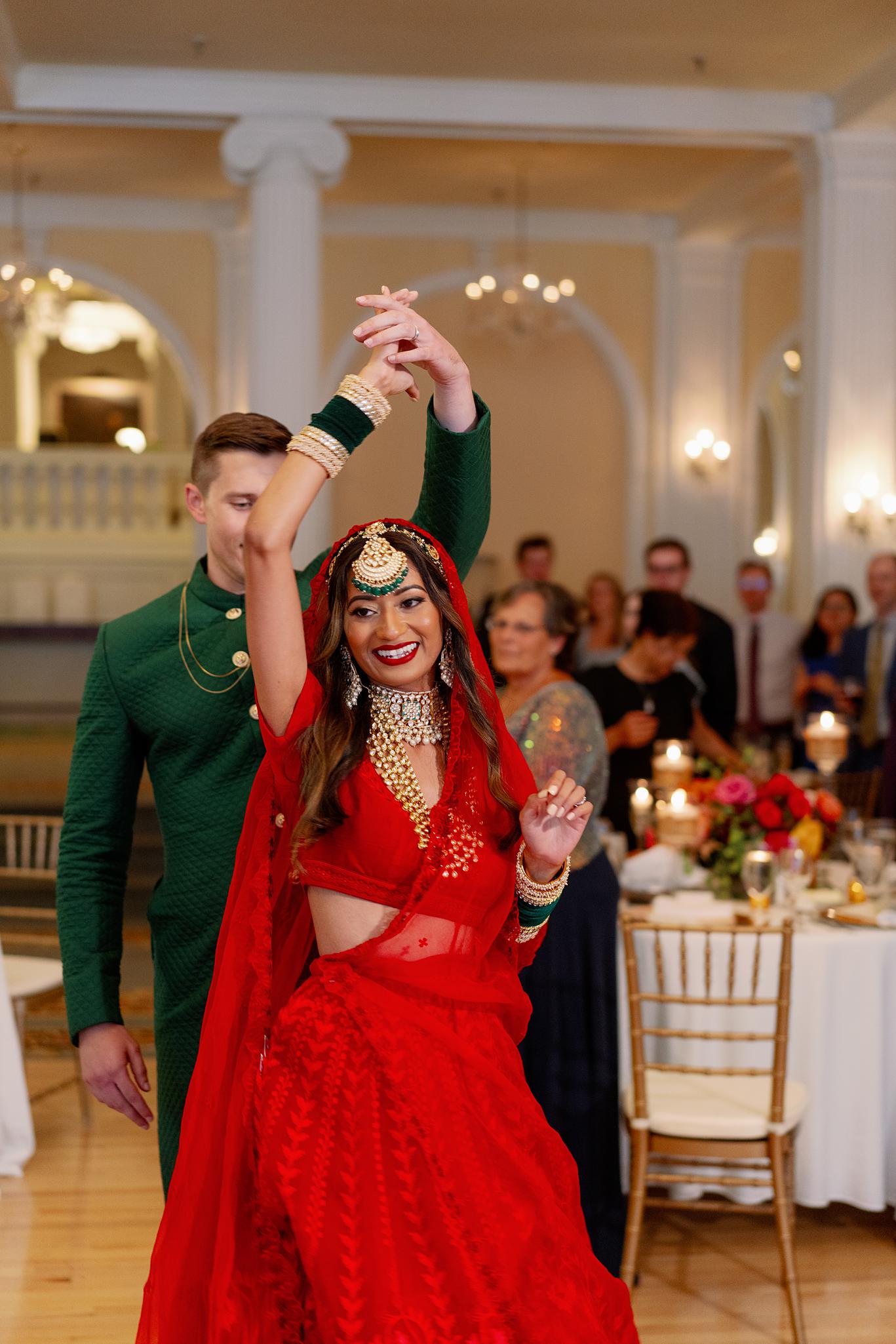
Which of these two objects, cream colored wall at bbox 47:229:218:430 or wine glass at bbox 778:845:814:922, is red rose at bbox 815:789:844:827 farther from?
cream colored wall at bbox 47:229:218:430

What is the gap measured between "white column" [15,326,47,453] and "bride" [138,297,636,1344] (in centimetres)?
1265

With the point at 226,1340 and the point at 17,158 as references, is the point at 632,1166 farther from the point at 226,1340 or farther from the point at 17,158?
the point at 17,158

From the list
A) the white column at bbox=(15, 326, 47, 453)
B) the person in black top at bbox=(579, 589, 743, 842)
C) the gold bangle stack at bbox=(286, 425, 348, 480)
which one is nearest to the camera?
the gold bangle stack at bbox=(286, 425, 348, 480)

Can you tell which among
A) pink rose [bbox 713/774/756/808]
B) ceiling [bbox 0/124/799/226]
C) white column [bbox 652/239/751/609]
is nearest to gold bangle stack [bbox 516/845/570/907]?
pink rose [bbox 713/774/756/808]

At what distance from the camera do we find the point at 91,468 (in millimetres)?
11906

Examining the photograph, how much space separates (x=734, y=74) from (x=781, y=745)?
13.2 ft

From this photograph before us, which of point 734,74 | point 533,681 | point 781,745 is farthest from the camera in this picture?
point 734,74

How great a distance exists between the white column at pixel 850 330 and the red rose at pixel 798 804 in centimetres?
441

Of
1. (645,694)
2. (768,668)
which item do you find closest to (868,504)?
(768,668)

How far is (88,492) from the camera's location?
11914 millimetres

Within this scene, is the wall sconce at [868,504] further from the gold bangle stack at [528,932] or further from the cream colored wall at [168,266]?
the gold bangle stack at [528,932]

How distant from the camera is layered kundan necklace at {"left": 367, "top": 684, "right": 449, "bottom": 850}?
180 cm

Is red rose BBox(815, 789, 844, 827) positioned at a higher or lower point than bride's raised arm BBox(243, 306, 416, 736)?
lower

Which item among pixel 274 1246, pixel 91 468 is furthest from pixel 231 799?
pixel 91 468
